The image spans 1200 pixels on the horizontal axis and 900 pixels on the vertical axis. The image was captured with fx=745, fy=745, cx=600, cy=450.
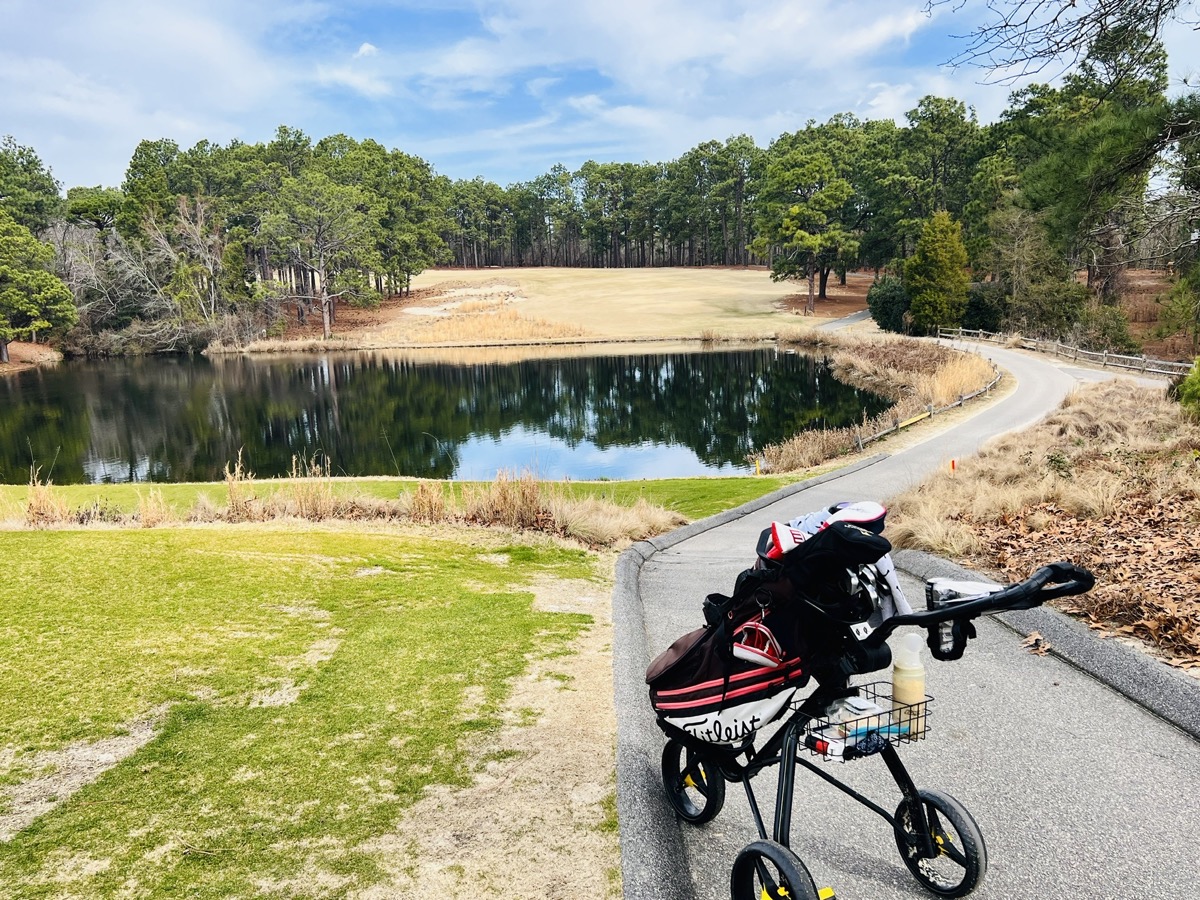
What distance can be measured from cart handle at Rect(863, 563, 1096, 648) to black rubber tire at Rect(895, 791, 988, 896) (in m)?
1.05

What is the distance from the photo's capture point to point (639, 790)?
3.91 m

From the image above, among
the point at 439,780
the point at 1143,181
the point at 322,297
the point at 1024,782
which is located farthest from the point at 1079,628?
the point at 322,297

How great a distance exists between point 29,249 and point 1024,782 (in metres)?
66.4

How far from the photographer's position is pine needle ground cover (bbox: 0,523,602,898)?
3.22m

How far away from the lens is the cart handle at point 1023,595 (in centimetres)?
214

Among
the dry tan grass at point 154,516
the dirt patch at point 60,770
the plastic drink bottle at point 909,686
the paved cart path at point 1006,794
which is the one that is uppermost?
the plastic drink bottle at point 909,686

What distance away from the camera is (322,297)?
61094 mm

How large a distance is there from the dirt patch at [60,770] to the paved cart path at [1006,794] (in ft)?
8.69

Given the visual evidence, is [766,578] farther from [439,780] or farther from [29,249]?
[29,249]

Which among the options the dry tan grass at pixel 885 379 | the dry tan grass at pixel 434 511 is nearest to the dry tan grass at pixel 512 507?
the dry tan grass at pixel 434 511

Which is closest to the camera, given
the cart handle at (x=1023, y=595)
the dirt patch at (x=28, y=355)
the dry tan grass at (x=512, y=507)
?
the cart handle at (x=1023, y=595)

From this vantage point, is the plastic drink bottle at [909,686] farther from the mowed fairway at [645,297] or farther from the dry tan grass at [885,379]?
the mowed fairway at [645,297]

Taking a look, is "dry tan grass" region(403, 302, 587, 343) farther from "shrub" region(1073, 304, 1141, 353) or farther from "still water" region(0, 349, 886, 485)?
"shrub" region(1073, 304, 1141, 353)

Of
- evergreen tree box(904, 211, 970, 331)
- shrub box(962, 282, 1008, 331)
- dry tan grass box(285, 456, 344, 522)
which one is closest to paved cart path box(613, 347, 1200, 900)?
dry tan grass box(285, 456, 344, 522)
